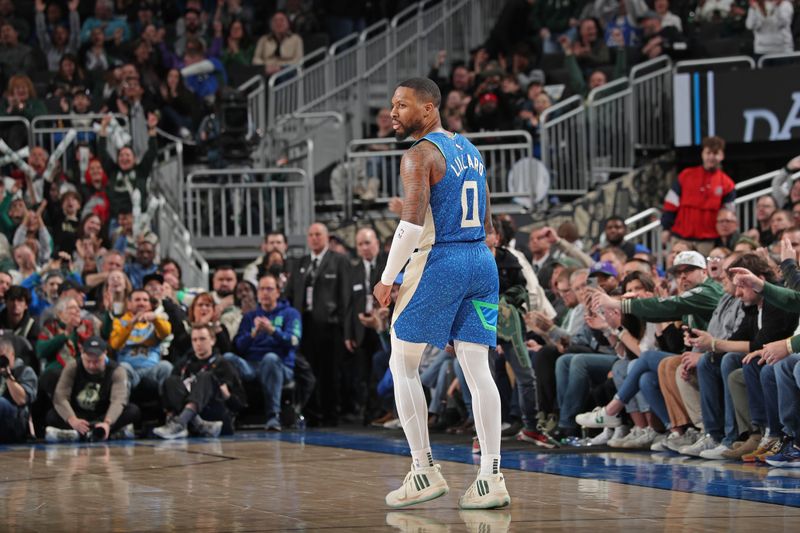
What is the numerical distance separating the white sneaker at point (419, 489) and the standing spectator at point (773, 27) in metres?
11.4

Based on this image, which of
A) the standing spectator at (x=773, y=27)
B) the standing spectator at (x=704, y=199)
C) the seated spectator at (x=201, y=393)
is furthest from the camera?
the standing spectator at (x=773, y=27)

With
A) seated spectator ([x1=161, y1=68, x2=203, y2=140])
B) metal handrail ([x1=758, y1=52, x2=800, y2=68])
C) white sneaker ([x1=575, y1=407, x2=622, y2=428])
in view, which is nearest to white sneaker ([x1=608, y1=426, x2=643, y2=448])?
white sneaker ([x1=575, y1=407, x2=622, y2=428])

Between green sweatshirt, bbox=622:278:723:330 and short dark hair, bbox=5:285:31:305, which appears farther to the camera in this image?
short dark hair, bbox=5:285:31:305

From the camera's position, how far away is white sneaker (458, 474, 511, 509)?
6.59 meters

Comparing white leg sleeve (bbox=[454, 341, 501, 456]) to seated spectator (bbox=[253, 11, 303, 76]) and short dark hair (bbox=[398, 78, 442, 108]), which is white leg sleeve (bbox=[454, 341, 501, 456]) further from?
seated spectator (bbox=[253, 11, 303, 76])

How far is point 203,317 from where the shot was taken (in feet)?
40.8

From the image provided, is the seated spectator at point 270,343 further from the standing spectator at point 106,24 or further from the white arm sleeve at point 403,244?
the standing spectator at point 106,24

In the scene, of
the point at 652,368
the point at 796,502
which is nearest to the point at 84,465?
the point at 652,368

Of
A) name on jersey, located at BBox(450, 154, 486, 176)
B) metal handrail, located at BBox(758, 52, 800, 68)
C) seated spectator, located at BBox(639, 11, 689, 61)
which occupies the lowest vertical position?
name on jersey, located at BBox(450, 154, 486, 176)

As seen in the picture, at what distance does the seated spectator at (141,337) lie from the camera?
12156mm

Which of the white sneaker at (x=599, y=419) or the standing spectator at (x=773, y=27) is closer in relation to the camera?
the white sneaker at (x=599, y=419)

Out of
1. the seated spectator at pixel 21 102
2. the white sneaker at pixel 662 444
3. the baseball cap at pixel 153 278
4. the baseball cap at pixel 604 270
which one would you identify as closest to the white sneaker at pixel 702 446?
the white sneaker at pixel 662 444

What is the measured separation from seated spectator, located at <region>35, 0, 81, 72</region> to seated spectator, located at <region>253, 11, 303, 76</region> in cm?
271

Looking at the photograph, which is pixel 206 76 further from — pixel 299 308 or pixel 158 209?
pixel 299 308
